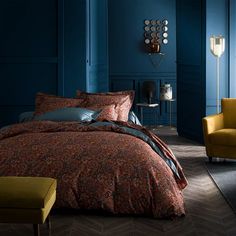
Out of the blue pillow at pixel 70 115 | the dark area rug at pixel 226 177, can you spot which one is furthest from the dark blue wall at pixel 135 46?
the blue pillow at pixel 70 115

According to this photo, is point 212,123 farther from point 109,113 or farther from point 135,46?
point 135,46

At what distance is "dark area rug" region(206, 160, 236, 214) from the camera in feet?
16.4

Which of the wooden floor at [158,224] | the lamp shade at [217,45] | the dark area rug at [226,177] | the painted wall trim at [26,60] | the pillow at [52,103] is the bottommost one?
the wooden floor at [158,224]

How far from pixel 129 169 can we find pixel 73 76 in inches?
129

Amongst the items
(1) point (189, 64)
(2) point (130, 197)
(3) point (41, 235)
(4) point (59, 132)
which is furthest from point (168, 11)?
(3) point (41, 235)

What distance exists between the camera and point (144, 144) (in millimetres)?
4797

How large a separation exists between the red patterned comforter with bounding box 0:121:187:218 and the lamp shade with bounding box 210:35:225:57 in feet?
10.8

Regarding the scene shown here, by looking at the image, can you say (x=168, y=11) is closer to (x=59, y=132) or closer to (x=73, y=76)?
(x=73, y=76)

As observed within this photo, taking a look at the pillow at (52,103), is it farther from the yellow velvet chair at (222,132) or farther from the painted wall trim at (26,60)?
the yellow velvet chair at (222,132)

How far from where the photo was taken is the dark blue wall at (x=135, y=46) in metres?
10.6

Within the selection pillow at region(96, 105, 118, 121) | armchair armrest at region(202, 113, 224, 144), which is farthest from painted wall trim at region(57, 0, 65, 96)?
armchair armrest at region(202, 113, 224, 144)

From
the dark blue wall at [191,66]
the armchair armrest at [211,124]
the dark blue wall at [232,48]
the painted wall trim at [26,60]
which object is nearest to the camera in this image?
the armchair armrest at [211,124]

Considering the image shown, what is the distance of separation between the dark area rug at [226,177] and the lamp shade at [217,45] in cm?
171

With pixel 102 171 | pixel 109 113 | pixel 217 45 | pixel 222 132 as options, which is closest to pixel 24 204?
pixel 102 171
